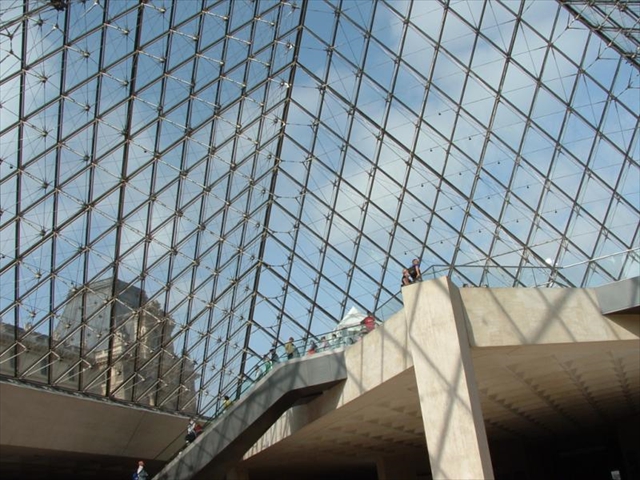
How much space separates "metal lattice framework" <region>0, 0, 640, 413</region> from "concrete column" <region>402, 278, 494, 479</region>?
5.83 m

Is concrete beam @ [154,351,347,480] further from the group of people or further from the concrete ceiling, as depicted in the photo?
the group of people

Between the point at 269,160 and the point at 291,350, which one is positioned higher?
the point at 269,160

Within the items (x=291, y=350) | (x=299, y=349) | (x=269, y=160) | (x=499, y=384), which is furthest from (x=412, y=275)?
(x=269, y=160)

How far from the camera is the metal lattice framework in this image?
24250mm

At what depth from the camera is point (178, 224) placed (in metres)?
31.3

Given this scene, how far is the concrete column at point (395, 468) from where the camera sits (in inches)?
1339

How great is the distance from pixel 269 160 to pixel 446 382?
72.2ft

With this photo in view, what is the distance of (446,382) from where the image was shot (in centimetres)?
1509

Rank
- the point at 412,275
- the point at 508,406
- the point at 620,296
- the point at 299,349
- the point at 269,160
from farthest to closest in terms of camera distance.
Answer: the point at 269,160, the point at 508,406, the point at 299,349, the point at 412,275, the point at 620,296

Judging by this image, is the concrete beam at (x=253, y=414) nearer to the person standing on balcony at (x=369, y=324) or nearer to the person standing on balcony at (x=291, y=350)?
the person standing on balcony at (x=291, y=350)

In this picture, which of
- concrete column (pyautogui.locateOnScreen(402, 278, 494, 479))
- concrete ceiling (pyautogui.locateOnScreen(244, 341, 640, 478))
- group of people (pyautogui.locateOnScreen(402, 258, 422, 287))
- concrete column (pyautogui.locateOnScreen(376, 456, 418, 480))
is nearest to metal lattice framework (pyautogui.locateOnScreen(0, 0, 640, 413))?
group of people (pyautogui.locateOnScreen(402, 258, 422, 287))

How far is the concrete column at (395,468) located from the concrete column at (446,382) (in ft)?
66.7

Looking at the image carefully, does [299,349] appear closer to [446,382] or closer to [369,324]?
[369,324]

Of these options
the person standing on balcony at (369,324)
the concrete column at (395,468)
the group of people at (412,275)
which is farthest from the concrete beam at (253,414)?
the concrete column at (395,468)
